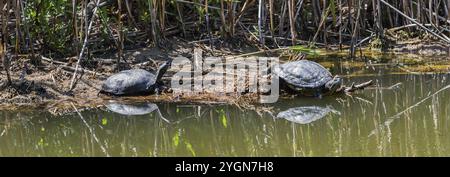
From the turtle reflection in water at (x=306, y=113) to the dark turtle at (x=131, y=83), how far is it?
1273mm

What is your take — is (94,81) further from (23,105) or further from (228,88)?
(228,88)

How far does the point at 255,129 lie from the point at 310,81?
1137 millimetres

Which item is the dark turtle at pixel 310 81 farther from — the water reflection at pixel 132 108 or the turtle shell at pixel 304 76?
the water reflection at pixel 132 108

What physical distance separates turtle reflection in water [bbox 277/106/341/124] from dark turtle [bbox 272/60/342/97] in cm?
38

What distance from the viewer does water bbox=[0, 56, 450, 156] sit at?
4.41 metres

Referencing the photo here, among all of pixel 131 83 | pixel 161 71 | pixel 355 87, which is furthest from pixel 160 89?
pixel 355 87

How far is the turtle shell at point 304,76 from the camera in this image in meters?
5.95

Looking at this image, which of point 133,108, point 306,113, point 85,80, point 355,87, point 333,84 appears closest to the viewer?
point 306,113

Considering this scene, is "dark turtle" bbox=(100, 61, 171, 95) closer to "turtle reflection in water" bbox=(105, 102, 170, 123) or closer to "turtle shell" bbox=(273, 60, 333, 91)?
"turtle reflection in water" bbox=(105, 102, 170, 123)

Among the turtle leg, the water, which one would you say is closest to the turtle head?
the water

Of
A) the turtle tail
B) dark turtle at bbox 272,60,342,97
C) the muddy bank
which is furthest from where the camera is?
the turtle tail

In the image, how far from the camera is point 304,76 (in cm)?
596

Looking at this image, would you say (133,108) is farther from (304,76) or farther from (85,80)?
(304,76)
